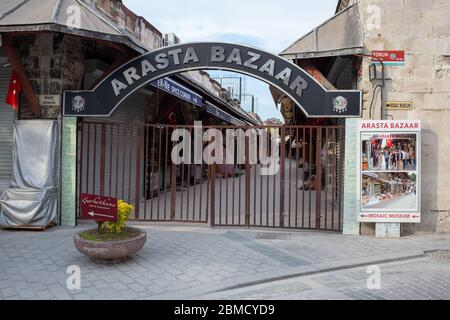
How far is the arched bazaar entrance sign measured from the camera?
8430 mm

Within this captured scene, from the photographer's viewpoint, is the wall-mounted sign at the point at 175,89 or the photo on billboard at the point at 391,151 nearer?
the photo on billboard at the point at 391,151

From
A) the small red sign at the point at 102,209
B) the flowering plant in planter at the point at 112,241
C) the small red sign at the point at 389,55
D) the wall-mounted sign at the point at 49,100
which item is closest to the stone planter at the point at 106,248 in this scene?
the flowering plant in planter at the point at 112,241

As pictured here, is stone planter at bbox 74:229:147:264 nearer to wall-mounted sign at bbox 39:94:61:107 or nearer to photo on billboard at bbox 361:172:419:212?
wall-mounted sign at bbox 39:94:61:107

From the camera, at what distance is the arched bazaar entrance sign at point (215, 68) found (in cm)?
843

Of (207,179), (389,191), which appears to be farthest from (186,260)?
(207,179)

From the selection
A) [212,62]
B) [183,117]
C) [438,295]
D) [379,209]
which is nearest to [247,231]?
[379,209]

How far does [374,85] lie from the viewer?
8.51 m

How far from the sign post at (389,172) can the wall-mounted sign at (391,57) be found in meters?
1.26

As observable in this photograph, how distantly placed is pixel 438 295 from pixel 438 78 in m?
5.00

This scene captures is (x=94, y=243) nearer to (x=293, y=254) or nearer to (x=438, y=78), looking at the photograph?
(x=293, y=254)

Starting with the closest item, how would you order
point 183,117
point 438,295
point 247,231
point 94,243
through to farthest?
1. point 438,295
2. point 94,243
3. point 247,231
4. point 183,117

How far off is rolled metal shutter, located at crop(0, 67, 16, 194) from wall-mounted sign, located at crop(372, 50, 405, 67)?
760cm

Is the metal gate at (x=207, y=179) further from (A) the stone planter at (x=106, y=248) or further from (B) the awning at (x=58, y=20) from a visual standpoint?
(A) the stone planter at (x=106, y=248)

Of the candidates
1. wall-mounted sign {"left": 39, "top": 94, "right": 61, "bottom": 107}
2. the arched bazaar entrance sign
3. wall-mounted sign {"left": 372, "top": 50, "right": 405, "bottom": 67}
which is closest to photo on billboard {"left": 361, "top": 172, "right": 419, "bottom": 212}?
the arched bazaar entrance sign
